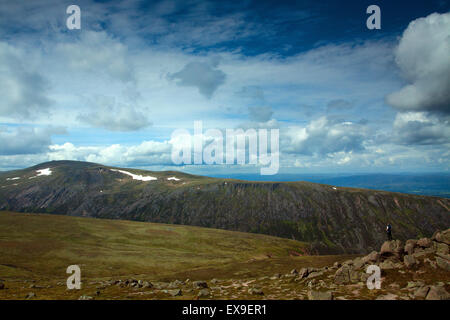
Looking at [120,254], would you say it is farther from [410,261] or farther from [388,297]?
[388,297]

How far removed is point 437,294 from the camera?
2539cm

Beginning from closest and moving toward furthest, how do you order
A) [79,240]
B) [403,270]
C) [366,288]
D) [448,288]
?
[448,288] → [366,288] → [403,270] → [79,240]

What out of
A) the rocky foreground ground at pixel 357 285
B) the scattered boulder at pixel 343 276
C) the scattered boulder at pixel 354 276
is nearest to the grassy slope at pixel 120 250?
the rocky foreground ground at pixel 357 285

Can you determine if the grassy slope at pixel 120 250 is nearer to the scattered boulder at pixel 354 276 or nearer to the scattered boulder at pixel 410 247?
the scattered boulder at pixel 354 276

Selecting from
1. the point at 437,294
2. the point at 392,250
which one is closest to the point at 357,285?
the point at 437,294

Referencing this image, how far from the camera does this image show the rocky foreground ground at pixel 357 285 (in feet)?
95.3

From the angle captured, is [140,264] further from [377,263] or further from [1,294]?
[377,263]

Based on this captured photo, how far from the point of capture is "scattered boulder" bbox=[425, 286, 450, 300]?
25062 millimetres

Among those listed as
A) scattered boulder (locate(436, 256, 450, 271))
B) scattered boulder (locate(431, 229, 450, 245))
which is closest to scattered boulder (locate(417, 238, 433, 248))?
scattered boulder (locate(431, 229, 450, 245))

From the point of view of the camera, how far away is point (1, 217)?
481 feet

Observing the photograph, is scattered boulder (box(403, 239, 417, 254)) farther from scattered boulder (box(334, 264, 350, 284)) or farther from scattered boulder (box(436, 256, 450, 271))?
scattered boulder (box(334, 264, 350, 284))

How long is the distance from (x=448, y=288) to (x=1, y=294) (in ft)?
195

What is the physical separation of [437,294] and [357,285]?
9.67m
